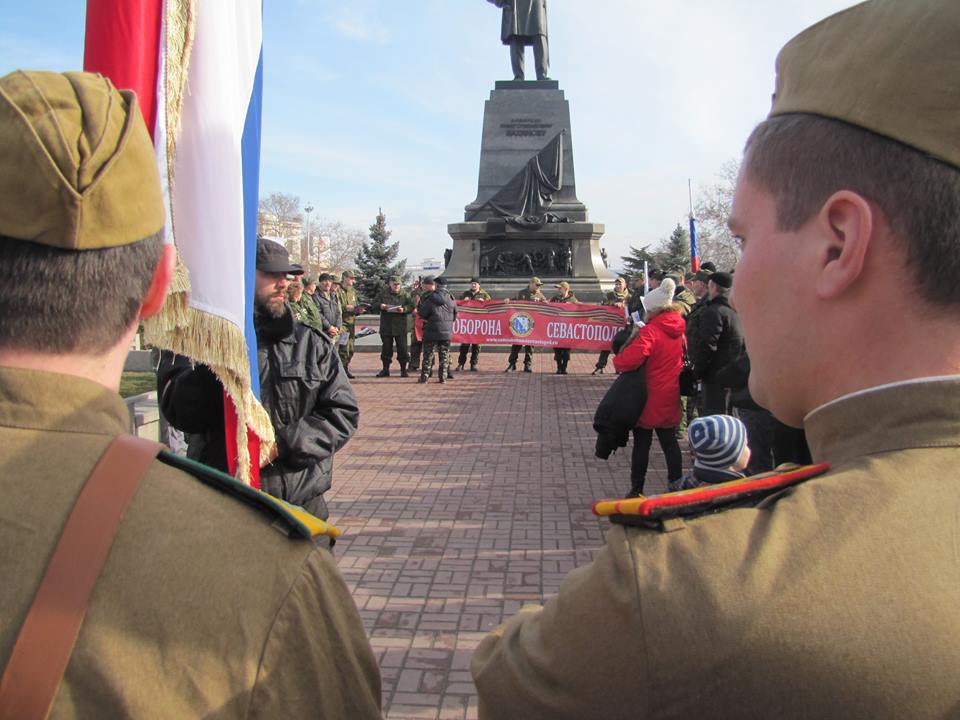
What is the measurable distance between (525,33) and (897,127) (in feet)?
81.9

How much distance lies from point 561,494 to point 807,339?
6.55 metres

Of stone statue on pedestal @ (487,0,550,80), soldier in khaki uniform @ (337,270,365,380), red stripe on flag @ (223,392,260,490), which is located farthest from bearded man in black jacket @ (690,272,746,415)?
stone statue on pedestal @ (487,0,550,80)

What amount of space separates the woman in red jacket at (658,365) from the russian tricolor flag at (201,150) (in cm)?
425

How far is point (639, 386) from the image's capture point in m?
6.71

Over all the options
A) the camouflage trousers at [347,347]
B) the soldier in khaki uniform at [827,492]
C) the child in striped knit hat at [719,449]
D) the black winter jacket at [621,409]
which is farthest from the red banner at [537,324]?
the soldier in khaki uniform at [827,492]

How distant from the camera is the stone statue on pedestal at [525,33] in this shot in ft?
78.6

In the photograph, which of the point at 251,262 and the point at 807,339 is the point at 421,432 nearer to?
the point at 251,262

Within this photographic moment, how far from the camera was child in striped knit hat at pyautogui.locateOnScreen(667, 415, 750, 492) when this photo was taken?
13.0 ft

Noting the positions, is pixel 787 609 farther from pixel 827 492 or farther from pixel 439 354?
pixel 439 354

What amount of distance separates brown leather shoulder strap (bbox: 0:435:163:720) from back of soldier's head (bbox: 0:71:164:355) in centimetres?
23

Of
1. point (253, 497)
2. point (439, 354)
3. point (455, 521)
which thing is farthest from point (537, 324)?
point (253, 497)

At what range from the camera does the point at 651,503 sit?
92 centimetres

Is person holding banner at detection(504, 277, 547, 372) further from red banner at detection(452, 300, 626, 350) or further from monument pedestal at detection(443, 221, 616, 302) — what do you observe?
monument pedestal at detection(443, 221, 616, 302)

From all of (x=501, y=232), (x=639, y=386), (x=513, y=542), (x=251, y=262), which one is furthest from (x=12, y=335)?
(x=501, y=232)
